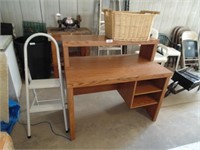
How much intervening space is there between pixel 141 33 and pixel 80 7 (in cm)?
168

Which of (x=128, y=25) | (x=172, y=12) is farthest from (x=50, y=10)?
(x=172, y=12)

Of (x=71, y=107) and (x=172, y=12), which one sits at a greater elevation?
(x=172, y=12)

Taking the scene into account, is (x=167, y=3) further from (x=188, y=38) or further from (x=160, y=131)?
(x=160, y=131)

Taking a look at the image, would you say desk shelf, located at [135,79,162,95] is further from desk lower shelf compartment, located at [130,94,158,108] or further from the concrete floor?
the concrete floor

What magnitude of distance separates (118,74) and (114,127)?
72 centimetres

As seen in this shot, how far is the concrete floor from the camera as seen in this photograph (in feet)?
4.99

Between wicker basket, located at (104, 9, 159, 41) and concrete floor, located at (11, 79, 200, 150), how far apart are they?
1.02 metres

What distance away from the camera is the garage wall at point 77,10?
2449 mm

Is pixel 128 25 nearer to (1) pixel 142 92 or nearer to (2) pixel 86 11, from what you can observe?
(1) pixel 142 92

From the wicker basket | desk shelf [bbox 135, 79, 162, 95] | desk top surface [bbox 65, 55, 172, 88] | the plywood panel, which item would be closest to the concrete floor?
desk shelf [bbox 135, 79, 162, 95]

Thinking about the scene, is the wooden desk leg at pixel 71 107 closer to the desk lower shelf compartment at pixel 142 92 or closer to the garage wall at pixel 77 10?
the desk lower shelf compartment at pixel 142 92

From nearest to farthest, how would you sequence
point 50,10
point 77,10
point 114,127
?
1. point 114,127
2. point 50,10
3. point 77,10

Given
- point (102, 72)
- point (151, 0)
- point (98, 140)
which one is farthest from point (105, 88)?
point (151, 0)

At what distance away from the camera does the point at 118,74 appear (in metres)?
1.39
